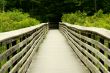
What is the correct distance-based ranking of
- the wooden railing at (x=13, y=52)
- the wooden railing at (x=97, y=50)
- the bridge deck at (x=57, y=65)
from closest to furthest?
the wooden railing at (x=13, y=52), the wooden railing at (x=97, y=50), the bridge deck at (x=57, y=65)

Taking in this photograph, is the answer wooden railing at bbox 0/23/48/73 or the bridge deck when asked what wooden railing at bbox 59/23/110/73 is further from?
wooden railing at bbox 0/23/48/73

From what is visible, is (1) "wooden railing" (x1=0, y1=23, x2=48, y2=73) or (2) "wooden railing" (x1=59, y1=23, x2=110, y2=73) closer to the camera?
(1) "wooden railing" (x1=0, y1=23, x2=48, y2=73)

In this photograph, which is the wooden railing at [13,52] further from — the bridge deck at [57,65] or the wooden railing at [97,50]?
the wooden railing at [97,50]

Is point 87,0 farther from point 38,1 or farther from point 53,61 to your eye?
point 53,61

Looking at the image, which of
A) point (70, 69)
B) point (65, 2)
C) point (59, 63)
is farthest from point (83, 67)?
point (65, 2)

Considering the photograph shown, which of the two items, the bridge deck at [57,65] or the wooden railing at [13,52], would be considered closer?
the wooden railing at [13,52]

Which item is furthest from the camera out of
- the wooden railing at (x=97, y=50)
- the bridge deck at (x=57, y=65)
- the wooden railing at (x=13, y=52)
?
the bridge deck at (x=57, y=65)

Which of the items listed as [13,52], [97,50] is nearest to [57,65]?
[97,50]

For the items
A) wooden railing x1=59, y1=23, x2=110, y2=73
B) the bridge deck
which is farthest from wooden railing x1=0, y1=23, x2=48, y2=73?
wooden railing x1=59, y1=23, x2=110, y2=73

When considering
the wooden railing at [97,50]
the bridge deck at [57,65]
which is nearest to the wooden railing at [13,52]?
the bridge deck at [57,65]

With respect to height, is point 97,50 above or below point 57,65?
above

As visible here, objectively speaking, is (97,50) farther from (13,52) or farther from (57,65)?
(57,65)

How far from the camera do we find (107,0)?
191 feet

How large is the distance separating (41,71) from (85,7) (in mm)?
49766
